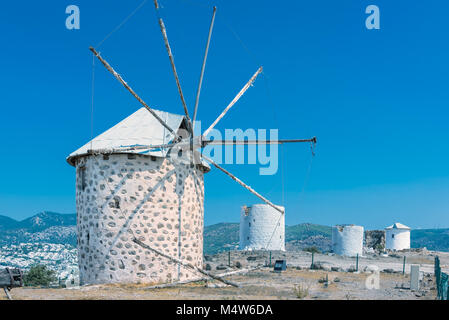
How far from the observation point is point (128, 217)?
13.2 metres

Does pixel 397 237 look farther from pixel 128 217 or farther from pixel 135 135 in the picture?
pixel 128 217

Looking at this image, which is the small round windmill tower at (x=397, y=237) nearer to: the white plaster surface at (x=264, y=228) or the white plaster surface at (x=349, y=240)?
the white plaster surface at (x=349, y=240)

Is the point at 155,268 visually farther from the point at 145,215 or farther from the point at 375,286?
the point at 375,286

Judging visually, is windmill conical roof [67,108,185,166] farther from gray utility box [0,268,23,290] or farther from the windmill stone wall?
gray utility box [0,268,23,290]

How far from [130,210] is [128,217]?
209 millimetres

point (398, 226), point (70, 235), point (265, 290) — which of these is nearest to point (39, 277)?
point (265, 290)

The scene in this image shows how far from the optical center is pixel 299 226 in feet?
365

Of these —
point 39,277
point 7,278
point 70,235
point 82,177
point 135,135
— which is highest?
point 135,135

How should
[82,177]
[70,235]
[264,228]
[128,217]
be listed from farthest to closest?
[70,235] < [264,228] < [82,177] < [128,217]

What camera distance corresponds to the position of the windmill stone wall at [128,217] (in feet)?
43.2

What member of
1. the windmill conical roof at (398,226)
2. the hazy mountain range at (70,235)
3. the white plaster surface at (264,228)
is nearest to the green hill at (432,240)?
the hazy mountain range at (70,235)

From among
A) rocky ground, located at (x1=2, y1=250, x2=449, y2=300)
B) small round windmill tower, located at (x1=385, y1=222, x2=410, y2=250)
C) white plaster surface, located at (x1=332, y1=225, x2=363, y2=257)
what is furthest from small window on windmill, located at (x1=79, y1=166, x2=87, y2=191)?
small round windmill tower, located at (x1=385, y1=222, x2=410, y2=250)

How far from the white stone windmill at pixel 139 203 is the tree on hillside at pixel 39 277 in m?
12.9
